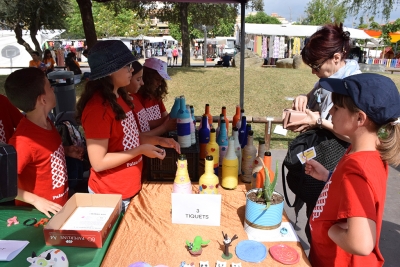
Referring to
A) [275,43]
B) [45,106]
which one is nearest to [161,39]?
[275,43]

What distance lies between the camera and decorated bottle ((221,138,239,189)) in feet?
6.52

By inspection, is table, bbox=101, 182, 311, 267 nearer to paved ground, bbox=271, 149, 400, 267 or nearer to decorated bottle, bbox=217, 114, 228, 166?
decorated bottle, bbox=217, 114, 228, 166

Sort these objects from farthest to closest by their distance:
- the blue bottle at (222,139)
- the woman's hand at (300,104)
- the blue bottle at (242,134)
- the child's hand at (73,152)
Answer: the blue bottle at (242,134), the child's hand at (73,152), the blue bottle at (222,139), the woman's hand at (300,104)

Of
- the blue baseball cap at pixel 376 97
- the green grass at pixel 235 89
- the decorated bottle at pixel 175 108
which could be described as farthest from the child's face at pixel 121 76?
the green grass at pixel 235 89

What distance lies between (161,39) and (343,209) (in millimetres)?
38607

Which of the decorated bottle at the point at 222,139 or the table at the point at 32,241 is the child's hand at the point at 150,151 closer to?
the table at the point at 32,241

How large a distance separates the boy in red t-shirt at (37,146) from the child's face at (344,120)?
158 centimetres

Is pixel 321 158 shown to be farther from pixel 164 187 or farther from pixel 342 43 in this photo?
pixel 164 187

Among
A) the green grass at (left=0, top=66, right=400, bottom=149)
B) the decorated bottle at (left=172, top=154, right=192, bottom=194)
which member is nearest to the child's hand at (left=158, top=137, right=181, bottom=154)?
the decorated bottle at (left=172, top=154, right=192, bottom=194)

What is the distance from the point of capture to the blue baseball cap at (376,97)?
1.13 meters

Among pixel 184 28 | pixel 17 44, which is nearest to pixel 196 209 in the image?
pixel 184 28

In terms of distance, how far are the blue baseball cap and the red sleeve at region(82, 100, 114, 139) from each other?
1.23m

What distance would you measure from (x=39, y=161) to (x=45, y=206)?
277mm

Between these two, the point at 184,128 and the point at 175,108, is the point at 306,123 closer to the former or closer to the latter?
the point at 184,128
